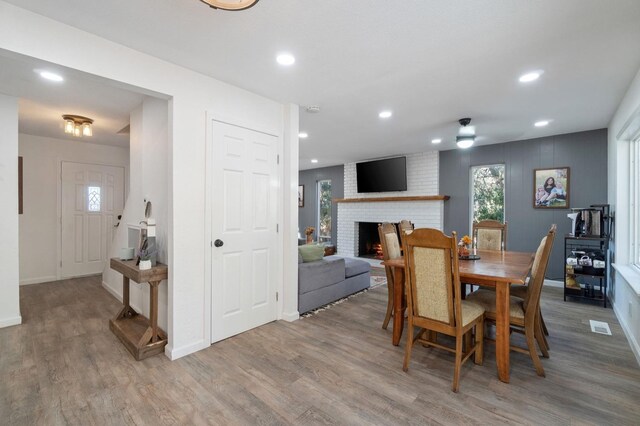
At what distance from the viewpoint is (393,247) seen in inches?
131

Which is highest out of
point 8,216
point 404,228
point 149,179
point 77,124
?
point 77,124

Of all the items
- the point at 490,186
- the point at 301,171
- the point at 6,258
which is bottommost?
the point at 6,258

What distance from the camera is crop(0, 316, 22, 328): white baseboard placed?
324cm

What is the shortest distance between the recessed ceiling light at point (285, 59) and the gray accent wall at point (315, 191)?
17.8 ft

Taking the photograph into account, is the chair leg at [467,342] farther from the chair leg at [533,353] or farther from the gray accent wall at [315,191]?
the gray accent wall at [315,191]

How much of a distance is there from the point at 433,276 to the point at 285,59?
209 centimetres

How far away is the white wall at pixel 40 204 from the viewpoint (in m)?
4.97

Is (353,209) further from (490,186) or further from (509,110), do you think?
(509,110)

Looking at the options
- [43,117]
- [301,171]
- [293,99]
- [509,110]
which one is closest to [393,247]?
[293,99]

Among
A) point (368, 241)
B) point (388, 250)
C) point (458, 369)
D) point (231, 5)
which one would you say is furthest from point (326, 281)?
point (368, 241)

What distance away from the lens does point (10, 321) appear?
3281 mm

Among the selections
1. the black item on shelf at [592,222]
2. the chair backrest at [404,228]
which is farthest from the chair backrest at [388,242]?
the black item on shelf at [592,222]

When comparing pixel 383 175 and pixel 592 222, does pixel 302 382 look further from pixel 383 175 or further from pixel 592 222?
pixel 383 175

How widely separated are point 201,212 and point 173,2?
1600 mm
